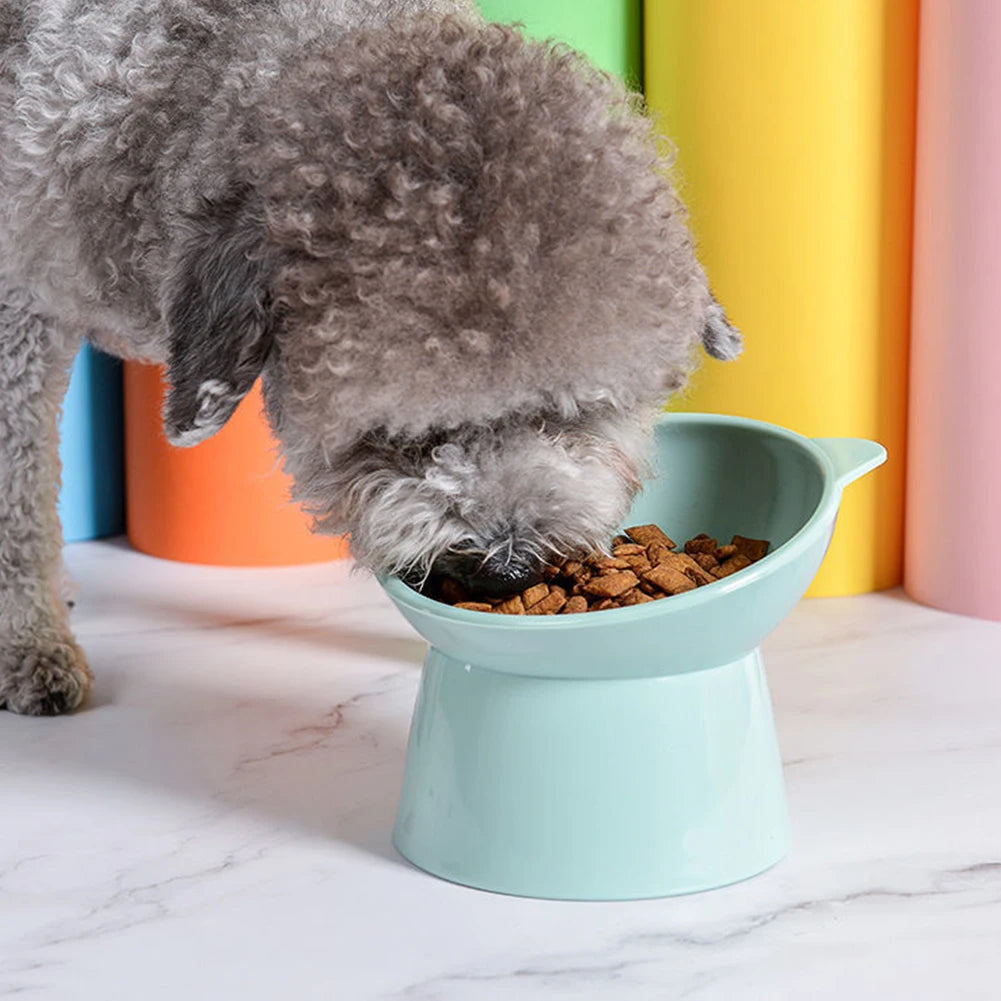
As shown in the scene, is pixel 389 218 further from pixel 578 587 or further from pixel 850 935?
pixel 850 935

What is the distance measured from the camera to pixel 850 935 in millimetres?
1325

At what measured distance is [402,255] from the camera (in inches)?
49.8

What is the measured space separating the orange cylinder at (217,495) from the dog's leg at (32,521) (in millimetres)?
382

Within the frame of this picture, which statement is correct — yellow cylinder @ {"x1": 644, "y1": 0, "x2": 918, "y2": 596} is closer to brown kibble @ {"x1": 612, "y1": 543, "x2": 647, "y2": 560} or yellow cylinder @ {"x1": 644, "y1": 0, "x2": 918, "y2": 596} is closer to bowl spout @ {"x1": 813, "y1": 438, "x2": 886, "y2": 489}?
bowl spout @ {"x1": 813, "y1": 438, "x2": 886, "y2": 489}

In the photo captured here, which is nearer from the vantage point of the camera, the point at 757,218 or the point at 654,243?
the point at 654,243

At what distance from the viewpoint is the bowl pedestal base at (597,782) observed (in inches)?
52.9

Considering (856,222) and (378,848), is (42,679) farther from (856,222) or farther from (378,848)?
(856,222)

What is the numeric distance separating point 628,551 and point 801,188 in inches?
29.2

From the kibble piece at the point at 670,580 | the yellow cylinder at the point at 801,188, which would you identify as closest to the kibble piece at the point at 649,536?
the kibble piece at the point at 670,580

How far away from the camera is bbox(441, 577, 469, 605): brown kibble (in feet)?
4.51

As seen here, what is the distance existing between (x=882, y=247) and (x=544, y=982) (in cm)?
116

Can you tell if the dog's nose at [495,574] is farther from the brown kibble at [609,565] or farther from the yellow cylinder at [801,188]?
the yellow cylinder at [801,188]

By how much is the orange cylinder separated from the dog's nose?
953 mm

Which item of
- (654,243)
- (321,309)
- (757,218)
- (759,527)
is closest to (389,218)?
(321,309)
